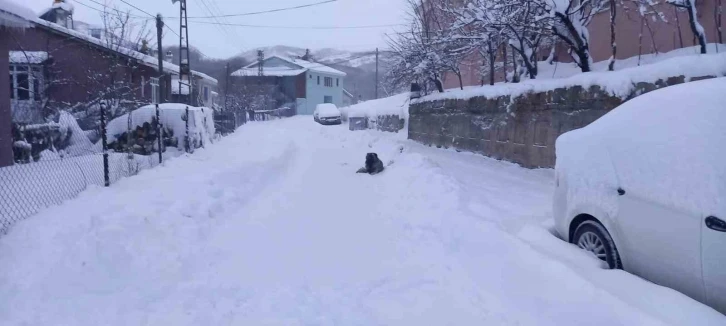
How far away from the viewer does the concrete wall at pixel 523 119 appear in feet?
28.3

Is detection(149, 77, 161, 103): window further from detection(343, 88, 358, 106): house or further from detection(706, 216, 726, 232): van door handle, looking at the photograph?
detection(343, 88, 358, 106): house

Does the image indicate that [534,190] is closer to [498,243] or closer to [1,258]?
[498,243]

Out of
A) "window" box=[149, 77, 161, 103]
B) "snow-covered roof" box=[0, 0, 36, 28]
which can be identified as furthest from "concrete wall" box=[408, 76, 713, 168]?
"window" box=[149, 77, 161, 103]

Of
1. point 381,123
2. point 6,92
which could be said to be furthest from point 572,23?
point 381,123

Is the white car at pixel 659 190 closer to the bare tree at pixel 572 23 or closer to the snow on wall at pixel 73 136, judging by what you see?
the bare tree at pixel 572 23

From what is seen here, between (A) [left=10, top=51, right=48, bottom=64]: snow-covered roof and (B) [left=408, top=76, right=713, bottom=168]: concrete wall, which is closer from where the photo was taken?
(B) [left=408, top=76, right=713, bottom=168]: concrete wall

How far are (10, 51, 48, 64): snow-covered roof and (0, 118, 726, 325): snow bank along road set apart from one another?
1099cm

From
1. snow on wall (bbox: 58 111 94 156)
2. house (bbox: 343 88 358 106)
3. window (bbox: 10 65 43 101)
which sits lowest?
snow on wall (bbox: 58 111 94 156)

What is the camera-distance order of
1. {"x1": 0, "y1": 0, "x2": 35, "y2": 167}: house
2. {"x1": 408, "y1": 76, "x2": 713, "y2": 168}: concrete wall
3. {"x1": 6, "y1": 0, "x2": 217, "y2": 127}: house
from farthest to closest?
1. {"x1": 6, "y1": 0, "x2": 217, "y2": 127}: house
2. {"x1": 0, "y1": 0, "x2": 35, "y2": 167}: house
3. {"x1": 408, "y1": 76, "x2": 713, "y2": 168}: concrete wall

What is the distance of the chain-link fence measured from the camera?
7.89 meters

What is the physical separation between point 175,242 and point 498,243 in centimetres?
348

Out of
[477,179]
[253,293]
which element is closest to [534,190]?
[477,179]

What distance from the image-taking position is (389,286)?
4.64 metres

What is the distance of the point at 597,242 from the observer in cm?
451
